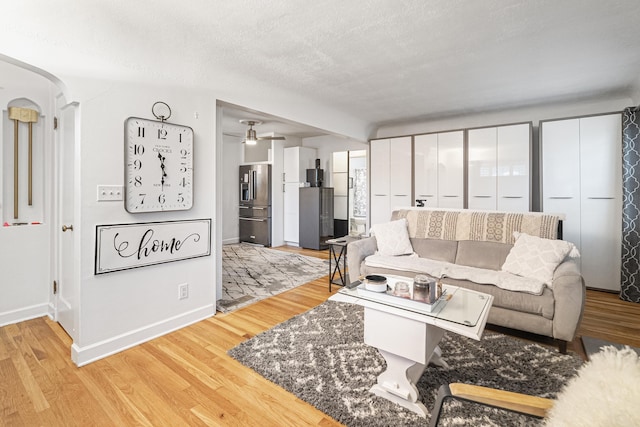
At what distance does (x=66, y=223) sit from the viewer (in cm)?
233

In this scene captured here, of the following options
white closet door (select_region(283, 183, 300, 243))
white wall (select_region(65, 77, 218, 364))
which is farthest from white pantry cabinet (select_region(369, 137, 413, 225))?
white wall (select_region(65, 77, 218, 364))

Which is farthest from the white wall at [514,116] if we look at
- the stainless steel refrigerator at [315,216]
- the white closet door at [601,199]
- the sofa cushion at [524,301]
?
the sofa cushion at [524,301]

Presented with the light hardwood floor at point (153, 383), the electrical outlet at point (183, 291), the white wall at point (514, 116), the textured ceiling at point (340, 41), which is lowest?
the light hardwood floor at point (153, 383)

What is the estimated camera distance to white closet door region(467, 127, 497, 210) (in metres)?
4.22

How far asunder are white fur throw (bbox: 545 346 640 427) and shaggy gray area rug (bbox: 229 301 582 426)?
87 cm

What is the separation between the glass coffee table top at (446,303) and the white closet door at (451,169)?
285 centimetres

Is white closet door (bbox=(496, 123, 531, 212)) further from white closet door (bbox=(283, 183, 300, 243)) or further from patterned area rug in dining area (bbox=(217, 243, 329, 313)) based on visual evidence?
white closet door (bbox=(283, 183, 300, 243))

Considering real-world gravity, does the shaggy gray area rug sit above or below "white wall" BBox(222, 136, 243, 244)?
below

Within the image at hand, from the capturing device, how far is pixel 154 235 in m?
2.35

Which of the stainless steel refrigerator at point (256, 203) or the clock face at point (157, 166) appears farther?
the stainless steel refrigerator at point (256, 203)

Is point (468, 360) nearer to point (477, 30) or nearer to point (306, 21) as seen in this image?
point (477, 30)

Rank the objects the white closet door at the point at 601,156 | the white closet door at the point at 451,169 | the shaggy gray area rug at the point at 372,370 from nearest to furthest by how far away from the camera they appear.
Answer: the shaggy gray area rug at the point at 372,370
the white closet door at the point at 601,156
the white closet door at the point at 451,169

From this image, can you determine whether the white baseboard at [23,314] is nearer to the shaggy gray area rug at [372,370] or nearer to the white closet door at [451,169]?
the shaggy gray area rug at [372,370]

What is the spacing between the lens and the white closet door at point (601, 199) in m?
3.48
